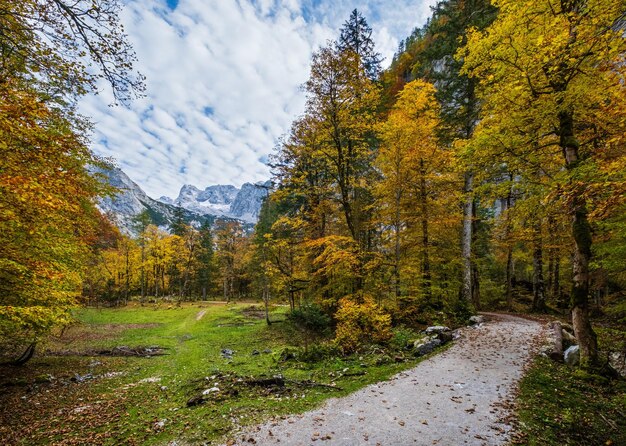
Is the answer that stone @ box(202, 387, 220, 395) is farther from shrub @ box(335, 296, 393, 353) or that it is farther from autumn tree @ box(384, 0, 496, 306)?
autumn tree @ box(384, 0, 496, 306)

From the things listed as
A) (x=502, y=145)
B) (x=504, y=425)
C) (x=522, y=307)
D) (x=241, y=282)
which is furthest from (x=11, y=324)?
(x=241, y=282)

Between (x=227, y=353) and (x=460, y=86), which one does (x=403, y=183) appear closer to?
(x=460, y=86)

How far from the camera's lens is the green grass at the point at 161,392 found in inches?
241

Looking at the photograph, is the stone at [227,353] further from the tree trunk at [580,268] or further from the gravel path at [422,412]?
the tree trunk at [580,268]

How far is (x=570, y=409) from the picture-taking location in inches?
222

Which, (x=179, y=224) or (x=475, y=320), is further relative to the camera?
(x=179, y=224)

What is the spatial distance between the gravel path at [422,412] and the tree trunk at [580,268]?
5.87 feet

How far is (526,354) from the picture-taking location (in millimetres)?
9266

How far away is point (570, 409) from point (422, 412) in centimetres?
297

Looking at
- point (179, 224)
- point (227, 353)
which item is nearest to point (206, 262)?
point (179, 224)

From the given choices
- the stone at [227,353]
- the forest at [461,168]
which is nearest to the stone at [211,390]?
the forest at [461,168]

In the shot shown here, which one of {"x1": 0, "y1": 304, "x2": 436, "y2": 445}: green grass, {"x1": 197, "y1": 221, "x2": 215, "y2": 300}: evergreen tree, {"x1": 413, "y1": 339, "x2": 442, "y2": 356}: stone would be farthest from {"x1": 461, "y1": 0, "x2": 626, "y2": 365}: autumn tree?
{"x1": 197, "y1": 221, "x2": 215, "y2": 300}: evergreen tree

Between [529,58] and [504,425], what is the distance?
28.2 ft

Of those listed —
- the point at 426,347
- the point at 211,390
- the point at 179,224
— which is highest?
the point at 179,224
